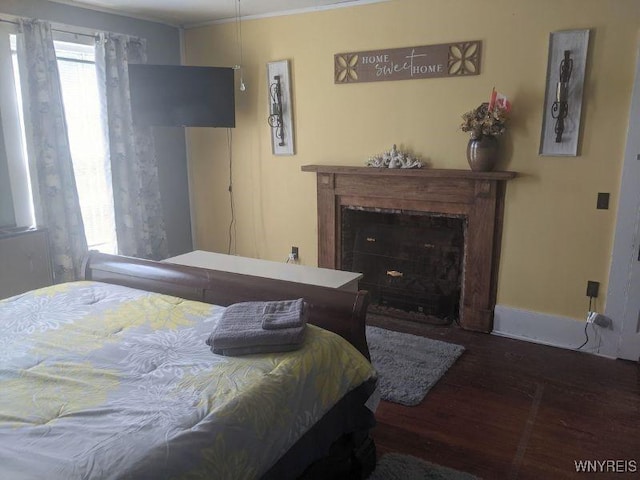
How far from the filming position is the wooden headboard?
2.02 metres

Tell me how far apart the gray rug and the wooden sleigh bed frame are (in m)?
0.68

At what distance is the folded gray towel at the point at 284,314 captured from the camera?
1.79 m

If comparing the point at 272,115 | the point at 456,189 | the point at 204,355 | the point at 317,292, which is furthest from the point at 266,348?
the point at 272,115

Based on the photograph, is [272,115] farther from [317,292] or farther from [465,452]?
[465,452]

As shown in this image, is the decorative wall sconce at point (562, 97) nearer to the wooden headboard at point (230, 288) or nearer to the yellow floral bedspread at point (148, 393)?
the wooden headboard at point (230, 288)

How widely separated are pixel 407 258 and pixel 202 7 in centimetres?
262

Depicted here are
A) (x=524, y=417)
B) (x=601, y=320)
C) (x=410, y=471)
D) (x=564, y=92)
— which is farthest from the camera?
(x=601, y=320)

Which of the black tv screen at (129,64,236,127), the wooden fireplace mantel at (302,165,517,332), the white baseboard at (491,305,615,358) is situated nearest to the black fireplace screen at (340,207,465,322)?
the wooden fireplace mantel at (302,165,517,332)

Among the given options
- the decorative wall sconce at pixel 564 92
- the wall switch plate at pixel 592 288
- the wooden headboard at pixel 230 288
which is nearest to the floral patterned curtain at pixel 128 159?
the wooden headboard at pixel 230 288

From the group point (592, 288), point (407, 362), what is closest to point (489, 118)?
point (592, 288)

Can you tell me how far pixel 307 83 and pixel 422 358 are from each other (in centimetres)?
242

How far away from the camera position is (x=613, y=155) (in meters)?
3.10

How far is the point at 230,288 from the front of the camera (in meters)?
2.33

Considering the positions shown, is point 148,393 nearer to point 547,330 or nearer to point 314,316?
point 314,316
